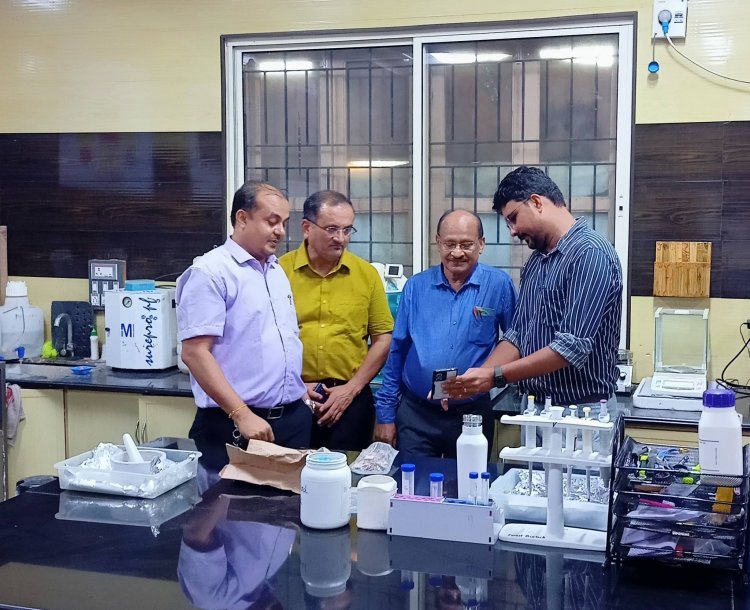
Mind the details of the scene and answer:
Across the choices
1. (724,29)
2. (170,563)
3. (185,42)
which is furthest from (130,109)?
(170,563)

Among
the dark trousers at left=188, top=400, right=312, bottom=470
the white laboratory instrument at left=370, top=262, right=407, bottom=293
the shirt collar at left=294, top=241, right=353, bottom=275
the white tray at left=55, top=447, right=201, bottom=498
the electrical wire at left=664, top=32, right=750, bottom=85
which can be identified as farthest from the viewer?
the white laboratory instrument at left=370, top=262, right=407, bottom=293

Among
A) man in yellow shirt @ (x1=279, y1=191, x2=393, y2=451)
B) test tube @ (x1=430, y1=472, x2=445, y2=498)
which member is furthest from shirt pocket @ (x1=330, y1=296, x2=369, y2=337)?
test tube @ (x1=430, y1=472, x2=445, y2=498)

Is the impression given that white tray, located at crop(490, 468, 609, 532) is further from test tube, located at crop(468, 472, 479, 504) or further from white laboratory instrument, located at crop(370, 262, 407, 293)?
white laboratory instrument, located at crop(370, 262, 407, 293)

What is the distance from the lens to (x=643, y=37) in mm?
3559

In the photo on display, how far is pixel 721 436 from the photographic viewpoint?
1613mm

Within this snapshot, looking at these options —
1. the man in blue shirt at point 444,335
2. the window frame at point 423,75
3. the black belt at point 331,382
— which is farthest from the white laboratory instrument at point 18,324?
the man in blue shirt at point 444,335

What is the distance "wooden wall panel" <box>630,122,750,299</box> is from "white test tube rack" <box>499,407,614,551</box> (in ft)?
6.56

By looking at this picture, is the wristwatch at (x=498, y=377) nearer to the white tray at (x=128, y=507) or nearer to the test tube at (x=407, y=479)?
the test tube at (x=407, y=479)

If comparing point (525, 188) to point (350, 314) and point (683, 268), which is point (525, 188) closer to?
point (350, 314)

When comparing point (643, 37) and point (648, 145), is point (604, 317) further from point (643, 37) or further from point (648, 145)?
point (643, 37)

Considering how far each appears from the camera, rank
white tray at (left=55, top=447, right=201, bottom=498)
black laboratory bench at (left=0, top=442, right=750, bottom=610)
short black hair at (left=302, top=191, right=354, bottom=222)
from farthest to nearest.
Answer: short black hair at (left=302, top=191, right=354, bottom=222) < white tray at (left=55, top=447, right=201, bottom=498) < black laboratory bench at (left=0, top=442, right=750, bottom=610)

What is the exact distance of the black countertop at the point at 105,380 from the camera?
3.66 m

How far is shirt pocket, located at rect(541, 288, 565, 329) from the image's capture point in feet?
8.40

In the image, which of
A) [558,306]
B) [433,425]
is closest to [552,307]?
[558,306]
